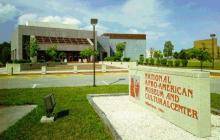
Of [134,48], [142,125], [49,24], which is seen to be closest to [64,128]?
[142,125]

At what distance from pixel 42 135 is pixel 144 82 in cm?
459

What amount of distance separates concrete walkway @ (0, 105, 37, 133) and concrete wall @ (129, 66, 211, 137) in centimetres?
440

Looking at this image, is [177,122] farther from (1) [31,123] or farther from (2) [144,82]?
(1) [31,123]

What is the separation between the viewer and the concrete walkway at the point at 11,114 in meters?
7.25

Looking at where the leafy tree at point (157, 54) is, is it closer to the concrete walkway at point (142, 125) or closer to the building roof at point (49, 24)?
the building roof at point (49, 24)

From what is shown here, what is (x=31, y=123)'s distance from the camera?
7.21m

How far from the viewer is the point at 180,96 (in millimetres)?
6734

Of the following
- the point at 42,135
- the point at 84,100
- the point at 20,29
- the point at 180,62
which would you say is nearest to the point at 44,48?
the point at 20,29

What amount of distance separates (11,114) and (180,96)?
5.66m

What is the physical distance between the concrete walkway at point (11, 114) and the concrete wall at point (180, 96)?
4.40 metres

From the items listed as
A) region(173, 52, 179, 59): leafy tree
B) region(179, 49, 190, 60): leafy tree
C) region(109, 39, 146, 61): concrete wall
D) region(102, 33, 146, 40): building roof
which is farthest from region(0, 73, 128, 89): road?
region(102, 33, 146, 40): building roof

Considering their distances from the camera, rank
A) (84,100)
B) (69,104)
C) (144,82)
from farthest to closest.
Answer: (84,100)
(69,104)
(144,82)

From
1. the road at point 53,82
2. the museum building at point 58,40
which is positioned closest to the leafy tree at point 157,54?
the museum building at point 58,40

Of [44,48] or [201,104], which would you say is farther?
Answer: [44,48]
